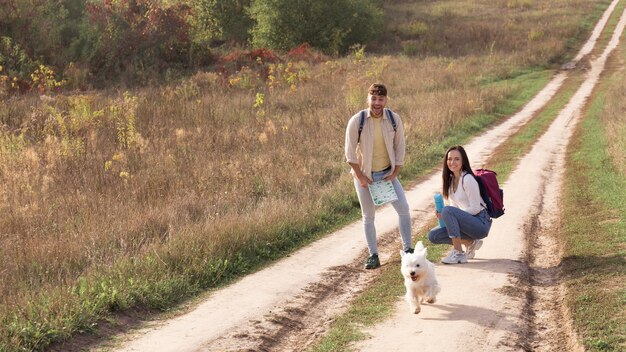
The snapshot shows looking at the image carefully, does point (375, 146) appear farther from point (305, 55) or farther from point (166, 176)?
point (305, 55)

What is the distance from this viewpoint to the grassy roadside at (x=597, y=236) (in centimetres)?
668

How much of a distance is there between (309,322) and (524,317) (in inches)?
84.6

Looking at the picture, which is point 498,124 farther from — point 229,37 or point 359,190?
point 229,37

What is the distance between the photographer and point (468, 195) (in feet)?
28.7

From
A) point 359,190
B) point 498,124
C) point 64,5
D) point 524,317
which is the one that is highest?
point 64,5

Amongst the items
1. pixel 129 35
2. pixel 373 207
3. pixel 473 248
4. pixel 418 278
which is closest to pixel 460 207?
pixel 473 248

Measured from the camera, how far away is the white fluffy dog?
7043 mm

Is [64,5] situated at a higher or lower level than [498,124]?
higher

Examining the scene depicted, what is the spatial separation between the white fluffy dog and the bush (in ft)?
116

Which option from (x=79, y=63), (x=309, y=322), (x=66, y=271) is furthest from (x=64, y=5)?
(x=309, y=322)

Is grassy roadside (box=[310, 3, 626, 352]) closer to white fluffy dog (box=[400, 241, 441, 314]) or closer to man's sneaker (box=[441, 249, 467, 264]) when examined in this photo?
white fluffy dog (box=[400, 241, 441, 314])

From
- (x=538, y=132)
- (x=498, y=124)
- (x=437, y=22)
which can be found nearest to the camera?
(x=538, y=132)

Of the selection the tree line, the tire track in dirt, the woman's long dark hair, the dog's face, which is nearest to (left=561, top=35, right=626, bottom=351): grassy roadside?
the tire track in dirt

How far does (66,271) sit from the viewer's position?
8461mm
